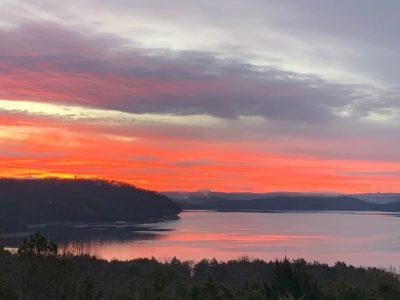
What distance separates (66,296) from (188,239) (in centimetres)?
13496

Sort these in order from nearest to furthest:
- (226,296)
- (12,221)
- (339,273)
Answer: (226,296) → (339,273) → (12,221)

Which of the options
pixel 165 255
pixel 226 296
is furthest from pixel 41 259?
pixel 165 255

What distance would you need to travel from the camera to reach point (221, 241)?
508 feet

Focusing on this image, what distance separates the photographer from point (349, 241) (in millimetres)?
159375

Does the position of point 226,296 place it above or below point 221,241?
above

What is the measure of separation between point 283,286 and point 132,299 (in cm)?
727

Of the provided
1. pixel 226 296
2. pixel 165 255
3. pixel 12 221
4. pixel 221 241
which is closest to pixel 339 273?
pixel 165 255

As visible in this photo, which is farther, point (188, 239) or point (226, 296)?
point (188, 239)

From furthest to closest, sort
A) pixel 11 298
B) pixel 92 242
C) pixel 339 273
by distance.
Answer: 1. pixel 92 242
2. pixel 339 273
3. pixel 11 298

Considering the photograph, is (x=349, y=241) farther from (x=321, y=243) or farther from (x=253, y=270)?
(x=253, y=270)

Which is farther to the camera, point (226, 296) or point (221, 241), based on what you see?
point (221, 241)

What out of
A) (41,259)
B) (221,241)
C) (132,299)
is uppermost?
(41,259)

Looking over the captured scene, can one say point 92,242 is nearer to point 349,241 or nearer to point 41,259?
point 349,241

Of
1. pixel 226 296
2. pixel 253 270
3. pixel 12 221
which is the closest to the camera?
pixel 226 296
